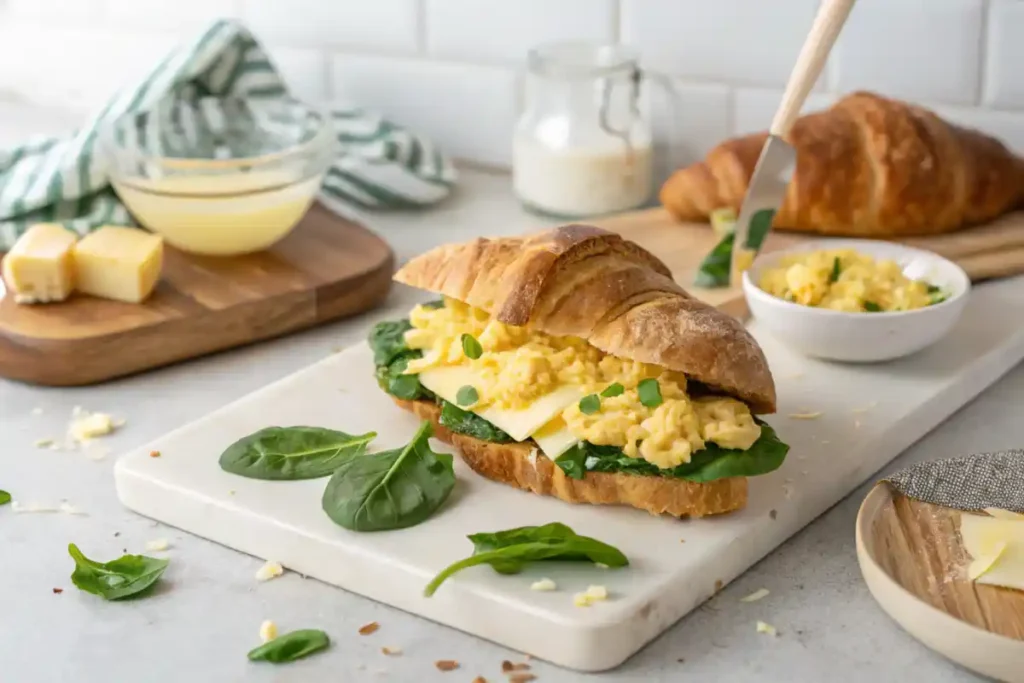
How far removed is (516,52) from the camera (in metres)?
2.55

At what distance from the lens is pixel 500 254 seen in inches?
59.0

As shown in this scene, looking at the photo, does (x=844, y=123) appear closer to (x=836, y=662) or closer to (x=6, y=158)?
(x=836, y=662)

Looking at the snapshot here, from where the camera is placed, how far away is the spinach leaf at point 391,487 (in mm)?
1330

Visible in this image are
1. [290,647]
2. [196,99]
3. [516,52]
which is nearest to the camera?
[290,647]

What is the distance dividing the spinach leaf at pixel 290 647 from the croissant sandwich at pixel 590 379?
0.99 feet

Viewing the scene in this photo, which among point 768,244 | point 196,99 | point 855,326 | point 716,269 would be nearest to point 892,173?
point 768,244

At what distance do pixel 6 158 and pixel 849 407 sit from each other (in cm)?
149

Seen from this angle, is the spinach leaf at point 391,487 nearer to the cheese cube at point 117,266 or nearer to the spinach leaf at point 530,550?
the spinach leaf at point 530,550

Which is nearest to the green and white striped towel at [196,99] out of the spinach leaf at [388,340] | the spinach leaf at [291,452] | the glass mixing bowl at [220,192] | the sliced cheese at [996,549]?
the glass mixing bowl at [220,192]

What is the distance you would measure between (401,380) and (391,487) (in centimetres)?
21

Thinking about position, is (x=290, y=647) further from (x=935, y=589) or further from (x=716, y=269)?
(x=716, y=269)

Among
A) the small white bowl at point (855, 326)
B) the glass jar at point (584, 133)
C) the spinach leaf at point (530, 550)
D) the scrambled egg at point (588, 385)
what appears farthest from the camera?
the glass jar at point (584, 133)

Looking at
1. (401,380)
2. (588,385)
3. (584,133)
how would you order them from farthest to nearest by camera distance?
(584,133), (401,380), (588,385)

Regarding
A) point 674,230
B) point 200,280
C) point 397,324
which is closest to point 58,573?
point 397,324
